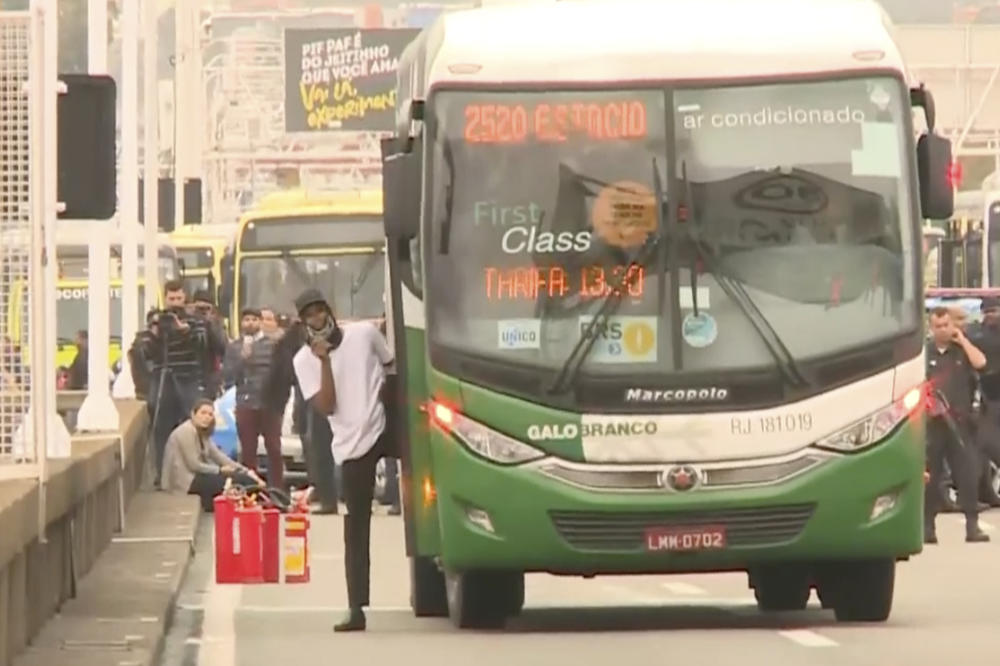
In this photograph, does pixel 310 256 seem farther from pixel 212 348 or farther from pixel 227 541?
pixel 227 541

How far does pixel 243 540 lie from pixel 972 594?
13.7 feet

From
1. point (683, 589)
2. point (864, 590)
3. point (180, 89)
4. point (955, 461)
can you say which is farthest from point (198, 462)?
point (180, 89)

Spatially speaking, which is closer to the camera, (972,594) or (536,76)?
(536,76)

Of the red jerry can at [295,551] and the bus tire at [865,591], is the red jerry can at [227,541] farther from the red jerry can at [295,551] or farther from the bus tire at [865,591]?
the bus tire at [865,591]

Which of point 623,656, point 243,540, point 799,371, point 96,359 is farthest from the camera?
point 96,359

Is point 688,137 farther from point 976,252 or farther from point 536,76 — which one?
point 976,252

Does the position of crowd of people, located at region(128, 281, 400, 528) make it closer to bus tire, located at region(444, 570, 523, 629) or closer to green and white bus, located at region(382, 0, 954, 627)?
bus tire, located at region(444, 570, 523, 629)

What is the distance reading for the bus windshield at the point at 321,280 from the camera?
43.8m

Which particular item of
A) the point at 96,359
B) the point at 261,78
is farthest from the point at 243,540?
the point at 261,78

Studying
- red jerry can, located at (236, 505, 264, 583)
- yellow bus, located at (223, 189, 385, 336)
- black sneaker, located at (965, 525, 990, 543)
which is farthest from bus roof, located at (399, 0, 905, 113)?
yellow bus, located at (223, 189, 385, 336)

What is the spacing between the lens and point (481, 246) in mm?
17688

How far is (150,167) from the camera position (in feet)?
147

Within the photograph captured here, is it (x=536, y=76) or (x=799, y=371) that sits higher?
(x=536, y=76)

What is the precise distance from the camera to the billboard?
97.8 meters
